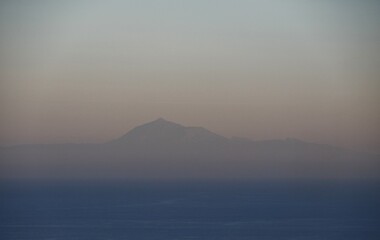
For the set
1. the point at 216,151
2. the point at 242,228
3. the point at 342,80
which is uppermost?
the point at 342,80

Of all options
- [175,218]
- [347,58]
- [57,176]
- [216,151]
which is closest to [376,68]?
[347,58]

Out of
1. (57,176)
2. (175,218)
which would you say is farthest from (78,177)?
(175,218)

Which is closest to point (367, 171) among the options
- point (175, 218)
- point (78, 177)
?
point (175, 218)

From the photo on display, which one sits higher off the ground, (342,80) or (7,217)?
(342,80)

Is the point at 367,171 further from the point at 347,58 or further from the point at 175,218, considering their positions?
the point at 175,218

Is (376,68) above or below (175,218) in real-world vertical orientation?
above

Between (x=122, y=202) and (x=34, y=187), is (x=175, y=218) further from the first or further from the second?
(x=34, y=187)
